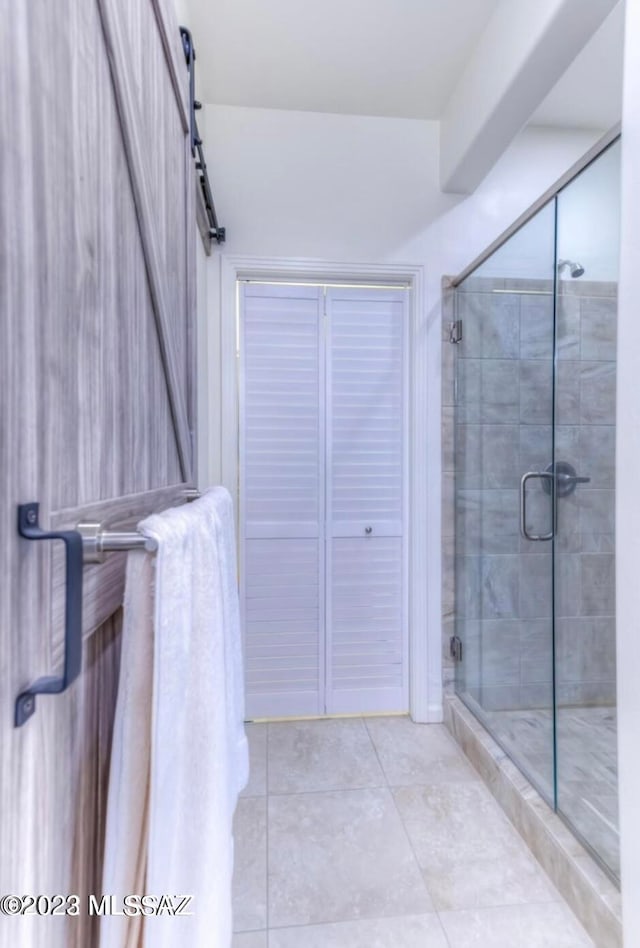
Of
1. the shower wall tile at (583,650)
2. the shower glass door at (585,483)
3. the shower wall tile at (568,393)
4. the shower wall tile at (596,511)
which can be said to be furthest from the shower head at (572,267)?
the shower wall tile at (583,650)

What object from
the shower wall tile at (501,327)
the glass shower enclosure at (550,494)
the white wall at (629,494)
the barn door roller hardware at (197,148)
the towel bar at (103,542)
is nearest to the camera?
the towel bar at (103,542)

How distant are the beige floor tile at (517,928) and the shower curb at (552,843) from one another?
0.13 ft

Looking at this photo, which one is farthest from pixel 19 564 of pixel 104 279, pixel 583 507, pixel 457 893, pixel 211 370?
pixel 583 507

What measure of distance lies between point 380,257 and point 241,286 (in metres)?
0.62

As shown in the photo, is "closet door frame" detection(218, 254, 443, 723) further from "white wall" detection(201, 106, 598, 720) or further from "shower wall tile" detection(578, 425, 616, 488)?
"shower wall tile" detection(578, 425, 616, 488)

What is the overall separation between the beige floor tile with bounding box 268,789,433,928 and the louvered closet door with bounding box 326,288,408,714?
520mm

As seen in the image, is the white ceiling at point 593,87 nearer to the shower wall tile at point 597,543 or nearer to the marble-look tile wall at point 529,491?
the marble-look tile wall at point 529,491

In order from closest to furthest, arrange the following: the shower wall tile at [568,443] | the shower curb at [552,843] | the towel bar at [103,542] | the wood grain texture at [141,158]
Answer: the towel bar at [103,542]
the wood grain texture at [141,158]
the shower curb at [552,843]
the shower wall tile at [568,443]

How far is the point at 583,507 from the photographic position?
5.32 ft

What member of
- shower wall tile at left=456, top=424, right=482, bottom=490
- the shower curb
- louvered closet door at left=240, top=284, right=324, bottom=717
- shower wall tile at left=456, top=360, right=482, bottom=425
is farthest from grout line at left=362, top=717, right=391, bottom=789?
shower wall tile at left=456, top=360, right=482, bottom=425

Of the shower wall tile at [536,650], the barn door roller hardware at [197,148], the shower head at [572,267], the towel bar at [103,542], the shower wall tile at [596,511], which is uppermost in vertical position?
the barn door roller hardware at [197,148]

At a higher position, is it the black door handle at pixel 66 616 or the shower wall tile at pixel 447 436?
the shower wall tile at pixel 447 436

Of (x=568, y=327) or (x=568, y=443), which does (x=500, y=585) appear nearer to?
(x=568, y=443)

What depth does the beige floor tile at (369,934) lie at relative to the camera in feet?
3.49
